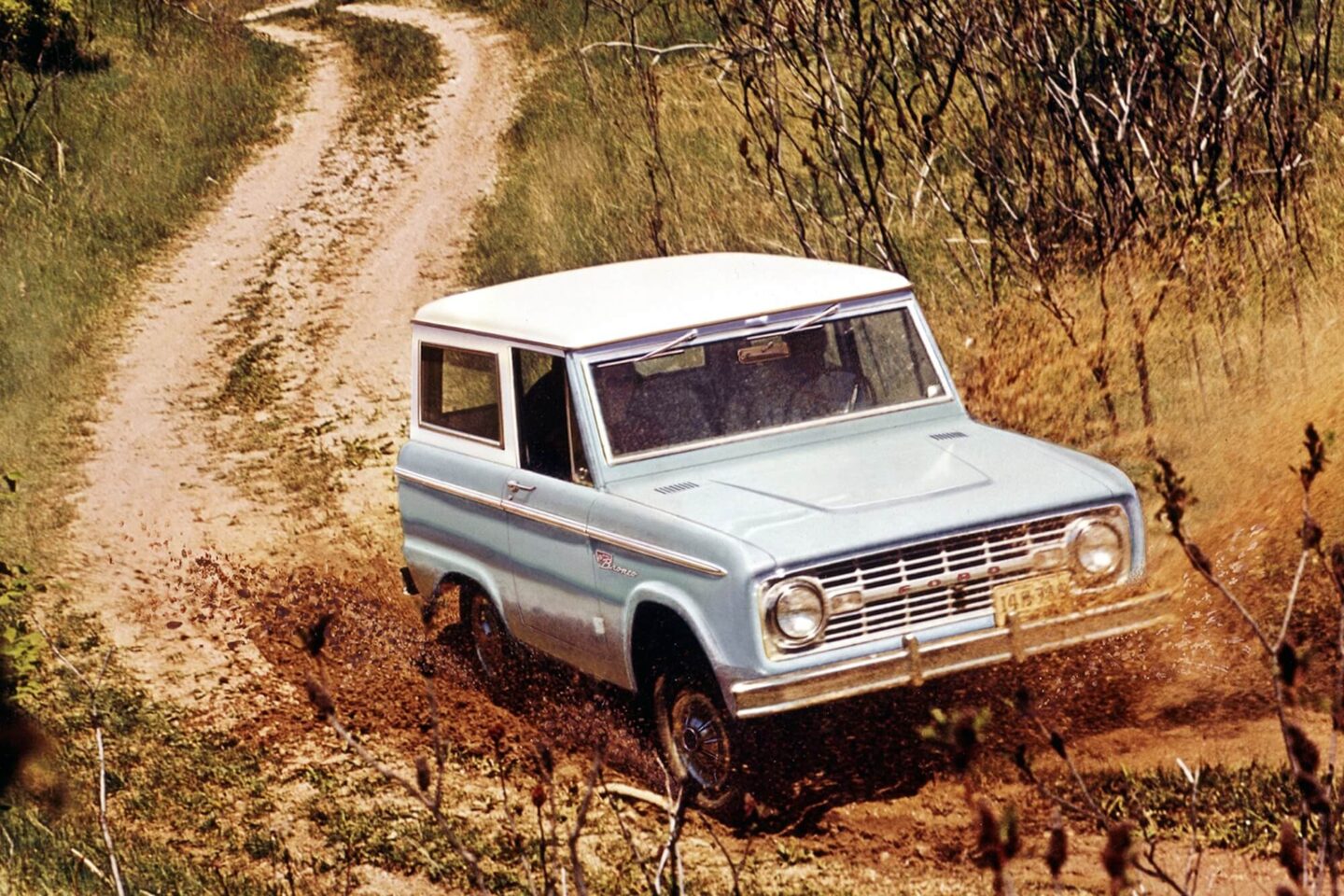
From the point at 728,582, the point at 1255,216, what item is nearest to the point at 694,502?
the point at 728,582

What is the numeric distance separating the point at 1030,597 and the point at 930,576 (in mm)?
368

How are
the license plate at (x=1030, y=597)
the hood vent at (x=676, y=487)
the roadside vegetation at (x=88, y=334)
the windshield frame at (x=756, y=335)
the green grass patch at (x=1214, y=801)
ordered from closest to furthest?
1. the green grass patch at (x=1214, y=801)
2. the license plate at (x=1030, y=597)
3. the hood vent at (x=676, y=487)
4. the windshield frame at (x=756, y=335)
5. the roadside vegetation at (x=88, y=334)

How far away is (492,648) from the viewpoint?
23.4 feet

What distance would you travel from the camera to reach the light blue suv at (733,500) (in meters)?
5.42

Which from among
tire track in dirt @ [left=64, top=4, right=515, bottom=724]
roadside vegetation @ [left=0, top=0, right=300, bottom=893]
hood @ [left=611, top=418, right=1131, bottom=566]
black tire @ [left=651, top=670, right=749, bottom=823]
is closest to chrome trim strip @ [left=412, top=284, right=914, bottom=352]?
hood @ [left=611, top=418, right=1131, bottom=566]

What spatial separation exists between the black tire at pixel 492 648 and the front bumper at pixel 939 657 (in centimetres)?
188

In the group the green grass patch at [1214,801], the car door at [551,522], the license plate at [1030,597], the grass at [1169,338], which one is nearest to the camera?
the green grass patch at [1214,801]

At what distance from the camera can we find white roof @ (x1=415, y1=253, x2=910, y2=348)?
253 inches

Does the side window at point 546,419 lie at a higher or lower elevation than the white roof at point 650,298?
lower

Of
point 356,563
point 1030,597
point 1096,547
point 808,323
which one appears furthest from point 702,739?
point 356,563

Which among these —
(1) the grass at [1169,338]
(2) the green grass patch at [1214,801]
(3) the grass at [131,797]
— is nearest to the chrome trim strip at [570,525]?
(3) the grass at [131,797]

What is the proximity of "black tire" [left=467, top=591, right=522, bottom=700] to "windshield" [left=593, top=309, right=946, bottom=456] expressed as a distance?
1.16 metres

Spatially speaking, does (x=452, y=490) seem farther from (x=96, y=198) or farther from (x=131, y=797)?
(x=96, y=198)

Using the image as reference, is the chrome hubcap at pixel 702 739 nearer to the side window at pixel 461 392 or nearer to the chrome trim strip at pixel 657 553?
the chrome trim strip at pixel 657 553
